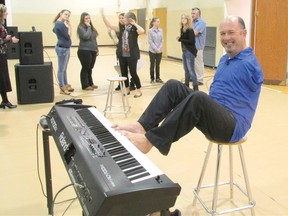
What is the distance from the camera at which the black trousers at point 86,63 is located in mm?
Result: 6410

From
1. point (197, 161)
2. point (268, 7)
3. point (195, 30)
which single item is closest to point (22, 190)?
point (197, 161)

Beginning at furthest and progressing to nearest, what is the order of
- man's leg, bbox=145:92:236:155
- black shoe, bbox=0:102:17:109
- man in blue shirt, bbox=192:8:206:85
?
man in blue shirt, bbox=192:8:206:85, black shoe, bbox=0:102:17:109, man's leg, bbox=145:92:236:155

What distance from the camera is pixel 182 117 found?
6.52ft

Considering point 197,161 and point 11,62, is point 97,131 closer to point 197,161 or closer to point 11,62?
point 197,161

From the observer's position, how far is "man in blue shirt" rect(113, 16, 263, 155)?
6.46ft

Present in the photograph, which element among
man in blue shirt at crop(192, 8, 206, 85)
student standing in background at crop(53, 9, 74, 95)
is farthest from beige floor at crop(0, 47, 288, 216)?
man in blue shirt at crop(192, 8, 206, 85)

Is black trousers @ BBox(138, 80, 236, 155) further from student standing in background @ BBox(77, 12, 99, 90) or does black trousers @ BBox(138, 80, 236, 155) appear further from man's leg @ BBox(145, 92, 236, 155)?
student standing in background @ BBox(77, 12, 99, 90)

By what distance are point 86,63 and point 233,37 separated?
445cm

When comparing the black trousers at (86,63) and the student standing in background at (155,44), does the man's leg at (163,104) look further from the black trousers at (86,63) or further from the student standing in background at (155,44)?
the student standing in background at (155,44)

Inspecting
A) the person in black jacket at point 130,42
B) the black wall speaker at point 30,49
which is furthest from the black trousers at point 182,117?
the black wall speaker at point 30,49

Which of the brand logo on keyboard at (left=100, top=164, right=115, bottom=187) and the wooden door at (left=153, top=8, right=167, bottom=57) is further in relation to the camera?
the wooden door at (left=153, top=8, right=167, bottom=57)

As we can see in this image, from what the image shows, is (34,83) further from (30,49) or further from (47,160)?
(47,160)

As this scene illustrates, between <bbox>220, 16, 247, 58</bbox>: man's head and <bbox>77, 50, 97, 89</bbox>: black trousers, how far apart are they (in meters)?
4.35

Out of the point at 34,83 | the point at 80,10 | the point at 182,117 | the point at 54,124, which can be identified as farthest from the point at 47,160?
the point at 80,10
